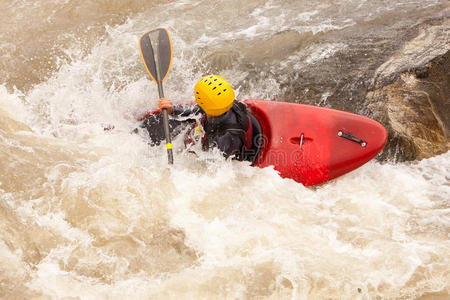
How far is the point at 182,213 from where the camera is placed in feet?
10.5

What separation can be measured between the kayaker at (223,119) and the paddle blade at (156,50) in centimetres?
71

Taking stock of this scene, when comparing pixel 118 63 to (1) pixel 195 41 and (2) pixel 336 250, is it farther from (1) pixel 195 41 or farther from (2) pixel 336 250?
(2) pixel 336 250

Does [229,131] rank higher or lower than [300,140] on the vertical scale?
higher

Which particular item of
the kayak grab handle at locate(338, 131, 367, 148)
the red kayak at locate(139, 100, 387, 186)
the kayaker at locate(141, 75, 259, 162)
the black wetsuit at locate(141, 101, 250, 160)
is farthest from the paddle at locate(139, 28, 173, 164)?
the kayak grab handle at locate(338, 131, 367, 148)

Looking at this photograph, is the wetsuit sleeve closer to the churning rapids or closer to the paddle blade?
the churning rapids

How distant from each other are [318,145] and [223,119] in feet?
3.18

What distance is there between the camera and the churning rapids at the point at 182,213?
263 centimetres

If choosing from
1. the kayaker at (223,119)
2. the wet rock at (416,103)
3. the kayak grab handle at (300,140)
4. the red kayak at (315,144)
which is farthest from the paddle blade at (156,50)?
the wet rock at (416,103)

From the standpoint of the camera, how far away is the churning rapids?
2631 mm

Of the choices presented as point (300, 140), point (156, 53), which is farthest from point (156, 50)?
point (300, 140)

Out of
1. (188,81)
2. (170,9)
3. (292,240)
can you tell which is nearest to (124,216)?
(292,240)

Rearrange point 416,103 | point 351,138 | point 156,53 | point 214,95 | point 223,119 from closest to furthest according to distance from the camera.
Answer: point 214,95 < point 223,119 < point 351,138 < point 416,103 < point 156,53

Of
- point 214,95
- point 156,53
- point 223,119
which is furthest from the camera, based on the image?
point 156,53

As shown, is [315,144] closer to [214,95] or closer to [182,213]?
[214,95]
